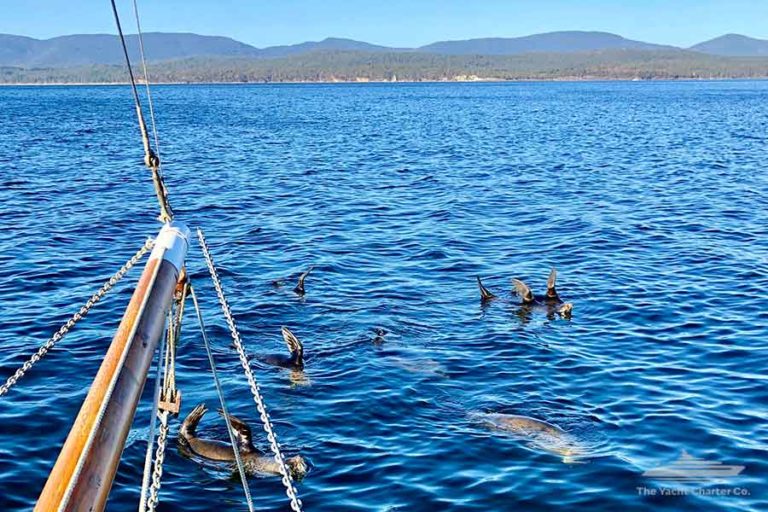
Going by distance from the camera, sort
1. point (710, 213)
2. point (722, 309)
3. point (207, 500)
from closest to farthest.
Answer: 1. point (207, 500)
2. point (722, 309)
3. point (710, 213)

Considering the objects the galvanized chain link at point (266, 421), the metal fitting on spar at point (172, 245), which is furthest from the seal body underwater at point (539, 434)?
the metal fitting on spar at point (172, 245)

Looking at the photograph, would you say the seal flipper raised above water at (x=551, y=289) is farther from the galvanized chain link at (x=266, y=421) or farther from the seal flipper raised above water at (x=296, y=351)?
the galvanized chain link at (x=266, y=421)

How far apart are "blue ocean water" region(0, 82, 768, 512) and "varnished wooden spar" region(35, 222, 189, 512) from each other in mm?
4699

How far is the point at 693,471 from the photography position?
10.5m

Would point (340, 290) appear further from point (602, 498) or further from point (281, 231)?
point (602, 498)

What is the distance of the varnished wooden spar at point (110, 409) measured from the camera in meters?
3.59

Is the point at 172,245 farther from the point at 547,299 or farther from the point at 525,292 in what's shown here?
the point at 547,299

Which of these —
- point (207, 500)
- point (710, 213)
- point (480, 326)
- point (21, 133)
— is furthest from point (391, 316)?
point (21, 133)

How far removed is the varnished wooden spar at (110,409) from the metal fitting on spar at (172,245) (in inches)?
3.2

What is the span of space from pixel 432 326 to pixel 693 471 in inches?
256

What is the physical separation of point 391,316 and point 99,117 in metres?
74.7

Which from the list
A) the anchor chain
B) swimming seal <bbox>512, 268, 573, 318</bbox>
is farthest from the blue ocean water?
the anchor chain

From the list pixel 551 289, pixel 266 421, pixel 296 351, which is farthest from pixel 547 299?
pixel 266 421

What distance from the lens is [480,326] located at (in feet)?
53.4
